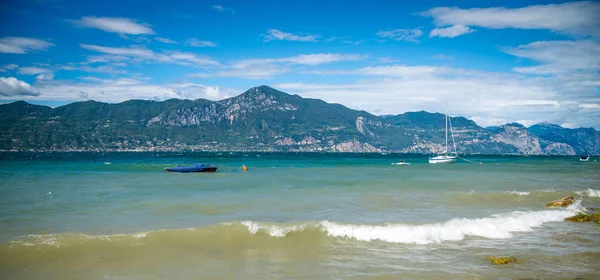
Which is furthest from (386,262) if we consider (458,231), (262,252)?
(458,231)

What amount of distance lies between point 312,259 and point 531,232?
1293 cm

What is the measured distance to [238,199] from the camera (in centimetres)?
3081

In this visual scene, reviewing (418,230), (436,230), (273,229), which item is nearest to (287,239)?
(273,229)

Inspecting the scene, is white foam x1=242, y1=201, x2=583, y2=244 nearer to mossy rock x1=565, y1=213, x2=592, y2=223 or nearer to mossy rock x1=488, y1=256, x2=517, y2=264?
mossy rock x1=565, y1=213, x2=592, y2=223

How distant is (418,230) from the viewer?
19.2m

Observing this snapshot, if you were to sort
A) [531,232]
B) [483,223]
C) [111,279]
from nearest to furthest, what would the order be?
[111,279], [531,232], [483,223]

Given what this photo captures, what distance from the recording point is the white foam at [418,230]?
18.4 m

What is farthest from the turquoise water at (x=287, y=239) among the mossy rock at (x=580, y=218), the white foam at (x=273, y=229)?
the mossy rock at (x=580, y=218)

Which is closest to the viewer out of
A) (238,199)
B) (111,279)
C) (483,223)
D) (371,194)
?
(111,279)

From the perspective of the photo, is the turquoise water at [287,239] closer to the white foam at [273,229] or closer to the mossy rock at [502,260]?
the white foam at [273,229]

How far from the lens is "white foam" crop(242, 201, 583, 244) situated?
1839 centimetres

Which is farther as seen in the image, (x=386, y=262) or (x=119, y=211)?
(x=119, y=211)

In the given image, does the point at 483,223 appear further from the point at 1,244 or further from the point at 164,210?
the point at 1,244

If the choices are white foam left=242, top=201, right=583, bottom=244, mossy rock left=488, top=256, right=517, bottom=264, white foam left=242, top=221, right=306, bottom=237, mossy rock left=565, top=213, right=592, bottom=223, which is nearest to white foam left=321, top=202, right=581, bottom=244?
white foam left=242, top=201, right=583, bottom=244
